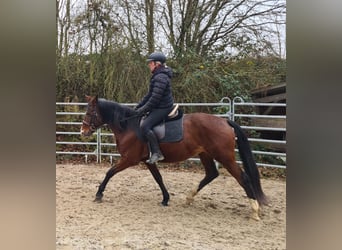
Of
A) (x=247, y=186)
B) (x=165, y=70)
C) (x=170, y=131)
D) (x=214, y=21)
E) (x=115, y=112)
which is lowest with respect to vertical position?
(x=247, y=186)

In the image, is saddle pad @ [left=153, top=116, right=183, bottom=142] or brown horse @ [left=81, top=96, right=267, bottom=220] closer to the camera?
brown horse @ [left=81, top=96, right=267, bottom=220]

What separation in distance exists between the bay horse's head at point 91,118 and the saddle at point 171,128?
0.34 m

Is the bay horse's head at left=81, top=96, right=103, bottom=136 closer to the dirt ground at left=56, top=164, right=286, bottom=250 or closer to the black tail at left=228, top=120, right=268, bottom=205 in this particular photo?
the dirt ground at left=56, top=164, right=286, bottom=250

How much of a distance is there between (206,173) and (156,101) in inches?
19.0

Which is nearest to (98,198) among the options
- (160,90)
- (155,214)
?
(155,214)

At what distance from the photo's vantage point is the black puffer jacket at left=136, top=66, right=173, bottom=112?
1.92m

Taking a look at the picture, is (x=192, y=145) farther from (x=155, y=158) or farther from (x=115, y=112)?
(x=115, y=112)

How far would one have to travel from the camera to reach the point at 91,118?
203 cm

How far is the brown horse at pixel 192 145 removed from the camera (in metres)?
1.87

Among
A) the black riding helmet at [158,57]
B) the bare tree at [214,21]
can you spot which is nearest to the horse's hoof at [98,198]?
the black riding helmet at [158,57]

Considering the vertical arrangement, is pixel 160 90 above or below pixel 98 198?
above

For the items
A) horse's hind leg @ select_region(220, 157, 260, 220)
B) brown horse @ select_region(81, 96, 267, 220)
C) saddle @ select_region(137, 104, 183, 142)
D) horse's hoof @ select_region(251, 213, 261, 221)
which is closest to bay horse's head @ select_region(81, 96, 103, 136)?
brown horse @ select_region(81, 96, 267, 220)

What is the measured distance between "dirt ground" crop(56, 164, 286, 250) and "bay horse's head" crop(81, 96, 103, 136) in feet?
0.74
